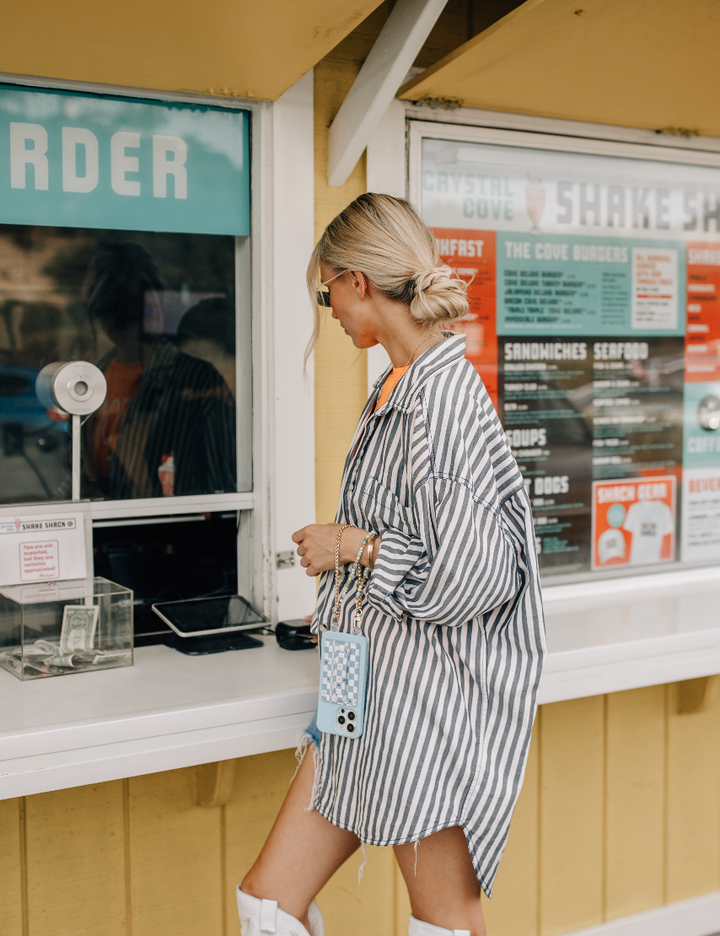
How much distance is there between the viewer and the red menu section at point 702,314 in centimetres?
261

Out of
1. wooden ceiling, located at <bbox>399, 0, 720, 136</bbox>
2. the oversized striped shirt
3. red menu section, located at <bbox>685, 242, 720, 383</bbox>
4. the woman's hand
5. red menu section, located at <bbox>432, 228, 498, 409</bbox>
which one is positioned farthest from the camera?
red menu section, located at <bbox>685, 242, 720, 383</bbox>

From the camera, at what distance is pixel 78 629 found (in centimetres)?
175

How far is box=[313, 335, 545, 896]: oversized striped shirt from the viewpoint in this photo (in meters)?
1.28

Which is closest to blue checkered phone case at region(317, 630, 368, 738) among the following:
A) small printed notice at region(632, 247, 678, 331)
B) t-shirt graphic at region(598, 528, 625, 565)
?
t-shirt graphic at region(598, 528, 625, 565)

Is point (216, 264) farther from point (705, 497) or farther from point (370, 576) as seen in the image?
point (705, 497)

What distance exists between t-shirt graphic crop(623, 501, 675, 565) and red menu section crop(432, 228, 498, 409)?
A: 1.89ft

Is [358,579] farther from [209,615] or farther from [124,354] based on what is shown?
[124,354]

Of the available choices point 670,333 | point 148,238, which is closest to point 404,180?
point 148,238

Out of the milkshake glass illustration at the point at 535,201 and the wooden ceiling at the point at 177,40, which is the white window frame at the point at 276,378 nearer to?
the wooden ceiling at the point at 177,40

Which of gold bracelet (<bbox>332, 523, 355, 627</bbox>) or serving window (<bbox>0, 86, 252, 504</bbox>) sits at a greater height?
serving window (<bbox>0, 86, 252, 504</bbox>)

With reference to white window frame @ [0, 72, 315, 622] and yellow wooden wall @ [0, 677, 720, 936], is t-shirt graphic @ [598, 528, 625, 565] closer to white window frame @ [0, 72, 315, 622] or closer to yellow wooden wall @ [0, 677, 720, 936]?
yellow wooden wall @ [0, 677, 720, 936]

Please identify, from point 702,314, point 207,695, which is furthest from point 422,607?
point 702,314

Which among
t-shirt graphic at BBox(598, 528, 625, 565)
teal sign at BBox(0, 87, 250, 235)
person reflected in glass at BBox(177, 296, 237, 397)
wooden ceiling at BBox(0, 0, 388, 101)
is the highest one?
wooden ceiling at BBox(0, 0, 388, 101)

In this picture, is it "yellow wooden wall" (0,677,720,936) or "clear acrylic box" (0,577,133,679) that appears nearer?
"clear acrylic box" (0,577,133,679)
